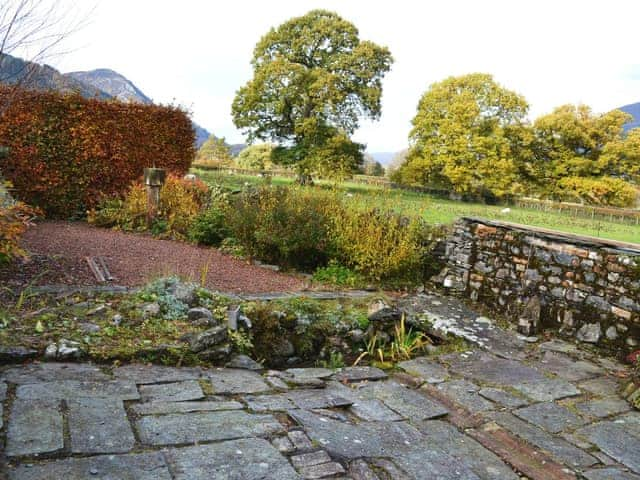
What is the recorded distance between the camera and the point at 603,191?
25.0 m

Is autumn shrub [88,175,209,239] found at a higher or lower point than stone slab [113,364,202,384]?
higher

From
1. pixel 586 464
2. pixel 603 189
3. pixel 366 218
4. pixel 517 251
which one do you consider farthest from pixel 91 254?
pixel 603 189

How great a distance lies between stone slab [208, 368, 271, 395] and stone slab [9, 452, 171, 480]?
3.26 feet

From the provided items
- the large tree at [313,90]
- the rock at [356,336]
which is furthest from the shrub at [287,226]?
the large tree at [313,90]

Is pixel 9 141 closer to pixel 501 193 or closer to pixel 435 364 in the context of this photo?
pixel 435 364

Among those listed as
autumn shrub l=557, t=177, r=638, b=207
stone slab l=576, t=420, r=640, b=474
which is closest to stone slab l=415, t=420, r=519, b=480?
stone slab l=576, t=420, r=640, b=474

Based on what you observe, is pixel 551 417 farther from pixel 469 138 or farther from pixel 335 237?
pixel 469 138

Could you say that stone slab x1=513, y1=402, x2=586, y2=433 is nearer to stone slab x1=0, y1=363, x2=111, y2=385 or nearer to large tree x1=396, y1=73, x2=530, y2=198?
stone slab x1=0, y1=363, x2=111, y2=385

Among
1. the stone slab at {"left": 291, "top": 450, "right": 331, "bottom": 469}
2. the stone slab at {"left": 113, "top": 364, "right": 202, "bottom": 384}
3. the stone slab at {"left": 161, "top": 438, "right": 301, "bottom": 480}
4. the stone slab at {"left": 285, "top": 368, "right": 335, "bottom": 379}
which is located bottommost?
the stone slab at {"left": 285, "top": 368, "right": 335, "bottom": 379}

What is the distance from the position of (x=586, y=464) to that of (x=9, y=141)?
32.8 ft

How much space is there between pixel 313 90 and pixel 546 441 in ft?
62.0

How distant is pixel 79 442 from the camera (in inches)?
94.4

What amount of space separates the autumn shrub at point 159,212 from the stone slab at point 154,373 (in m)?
5.19

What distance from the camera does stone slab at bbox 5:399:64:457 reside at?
229cm
